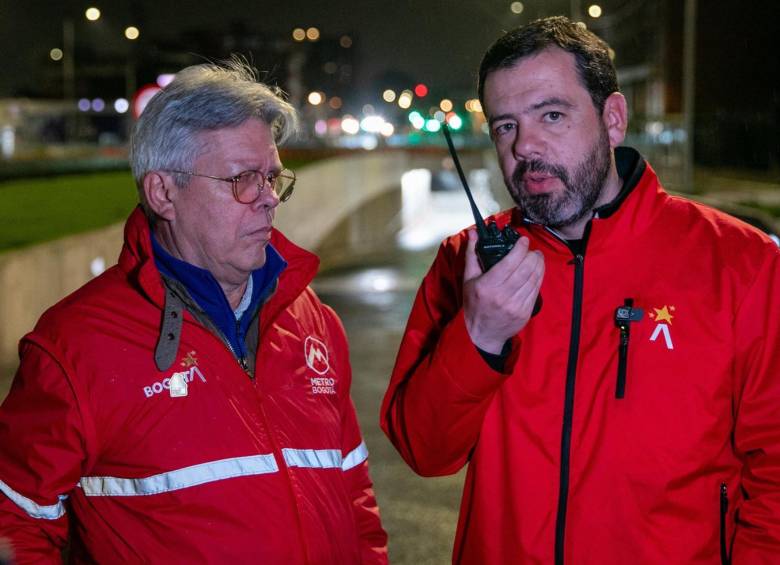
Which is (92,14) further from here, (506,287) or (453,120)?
(506,287)

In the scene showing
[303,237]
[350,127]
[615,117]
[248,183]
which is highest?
[615,117]

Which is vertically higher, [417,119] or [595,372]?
→ [417,119]

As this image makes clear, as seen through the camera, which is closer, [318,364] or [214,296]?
[214,296]

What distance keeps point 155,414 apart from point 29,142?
274 ft

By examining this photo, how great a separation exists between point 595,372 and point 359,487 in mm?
838

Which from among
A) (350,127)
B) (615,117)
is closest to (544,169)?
(615,117)

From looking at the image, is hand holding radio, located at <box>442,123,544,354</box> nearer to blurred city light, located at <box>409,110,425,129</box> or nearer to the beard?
the beard

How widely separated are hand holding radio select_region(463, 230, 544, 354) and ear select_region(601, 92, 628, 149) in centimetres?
70

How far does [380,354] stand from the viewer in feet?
38.7

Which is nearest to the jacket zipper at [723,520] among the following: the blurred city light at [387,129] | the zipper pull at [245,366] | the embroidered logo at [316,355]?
the embroidered logo at [316,355]

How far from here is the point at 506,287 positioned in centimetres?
255

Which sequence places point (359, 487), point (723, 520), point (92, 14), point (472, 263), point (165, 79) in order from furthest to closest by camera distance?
1. point (92, 14)
2. point (165, 79)
3. point (359, 487)
4. point (723, 520)
5. point (472, 263)

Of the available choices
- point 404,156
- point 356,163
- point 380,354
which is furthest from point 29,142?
point 380,354

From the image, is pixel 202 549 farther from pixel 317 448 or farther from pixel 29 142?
pixel 29 142
